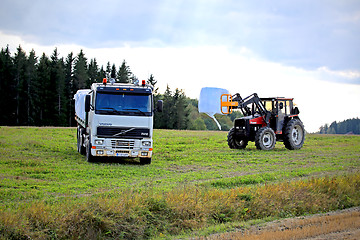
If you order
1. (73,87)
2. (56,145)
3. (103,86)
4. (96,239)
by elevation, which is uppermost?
(73,87)

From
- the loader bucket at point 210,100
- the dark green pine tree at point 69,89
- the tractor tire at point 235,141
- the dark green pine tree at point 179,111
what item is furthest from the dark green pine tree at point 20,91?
the tractor tire at point 235,141

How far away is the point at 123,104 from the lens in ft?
65.6

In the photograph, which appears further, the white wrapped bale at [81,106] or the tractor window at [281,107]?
the tractor window at [281,107]

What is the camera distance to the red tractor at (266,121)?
2838 cm

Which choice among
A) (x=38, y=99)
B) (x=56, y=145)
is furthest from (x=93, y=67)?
(x=56, y=145)

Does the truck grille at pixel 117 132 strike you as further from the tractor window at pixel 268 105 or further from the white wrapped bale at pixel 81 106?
the tractor window at pixel 268 105

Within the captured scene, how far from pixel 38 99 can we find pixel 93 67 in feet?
53.7

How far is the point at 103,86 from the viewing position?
20.3 m

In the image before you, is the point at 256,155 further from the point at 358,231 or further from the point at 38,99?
the point at 38,99

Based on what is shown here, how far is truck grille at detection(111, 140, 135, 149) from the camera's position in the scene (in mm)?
19797

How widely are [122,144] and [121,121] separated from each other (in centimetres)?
104

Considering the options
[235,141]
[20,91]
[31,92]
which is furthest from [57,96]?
[235,141]

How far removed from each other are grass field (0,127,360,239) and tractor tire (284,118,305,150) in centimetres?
332

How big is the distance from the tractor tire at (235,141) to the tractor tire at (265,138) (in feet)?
5.91
